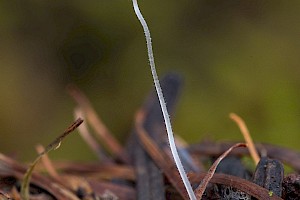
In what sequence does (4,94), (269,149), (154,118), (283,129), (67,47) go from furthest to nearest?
(67,47) < (4,94) < (283,129) < (154,118) < (269,149)

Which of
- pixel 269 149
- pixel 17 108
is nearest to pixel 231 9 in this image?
pixel 17 108

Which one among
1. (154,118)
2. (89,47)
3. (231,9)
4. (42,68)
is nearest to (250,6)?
(231,9)

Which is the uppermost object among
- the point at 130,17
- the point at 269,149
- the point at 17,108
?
the point at 130,17

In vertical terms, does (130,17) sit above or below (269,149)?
above

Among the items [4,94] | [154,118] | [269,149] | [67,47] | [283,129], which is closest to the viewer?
[269,149]

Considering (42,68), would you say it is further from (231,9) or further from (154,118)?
(154,118)

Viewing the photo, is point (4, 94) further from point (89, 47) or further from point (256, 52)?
point (256, 52)

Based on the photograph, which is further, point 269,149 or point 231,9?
point 231,9
